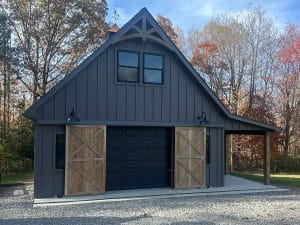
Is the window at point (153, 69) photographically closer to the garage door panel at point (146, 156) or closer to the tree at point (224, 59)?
the garage door panel at point (146, 156)

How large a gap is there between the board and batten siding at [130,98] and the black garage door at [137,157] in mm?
576

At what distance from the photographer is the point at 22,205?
10.9 metres

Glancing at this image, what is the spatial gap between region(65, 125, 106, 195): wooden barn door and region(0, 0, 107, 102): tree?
13913 millimetres

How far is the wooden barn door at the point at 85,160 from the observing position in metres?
12.1

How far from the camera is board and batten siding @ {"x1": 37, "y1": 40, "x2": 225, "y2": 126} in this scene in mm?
12281

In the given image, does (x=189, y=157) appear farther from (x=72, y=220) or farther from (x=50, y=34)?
(x=50, y=34)

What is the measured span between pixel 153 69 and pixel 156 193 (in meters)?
4.24

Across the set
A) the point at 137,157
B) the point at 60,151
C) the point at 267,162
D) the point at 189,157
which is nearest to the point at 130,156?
the point at 137,157

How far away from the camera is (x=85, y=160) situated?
12281 millimetres

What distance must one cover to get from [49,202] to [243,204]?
5542mm

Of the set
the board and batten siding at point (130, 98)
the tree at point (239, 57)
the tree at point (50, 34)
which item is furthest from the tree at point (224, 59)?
the board and batten siding at point (130, 98)

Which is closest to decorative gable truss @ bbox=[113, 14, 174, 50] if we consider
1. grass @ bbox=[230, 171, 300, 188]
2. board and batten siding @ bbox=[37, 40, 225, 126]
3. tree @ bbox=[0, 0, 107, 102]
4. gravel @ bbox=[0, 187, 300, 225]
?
board and batten siding @ bbox=[37, 40, 225, 126]

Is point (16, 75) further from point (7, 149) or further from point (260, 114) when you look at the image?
point (260, 114)

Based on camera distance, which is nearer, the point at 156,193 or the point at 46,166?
the point at 46,166
